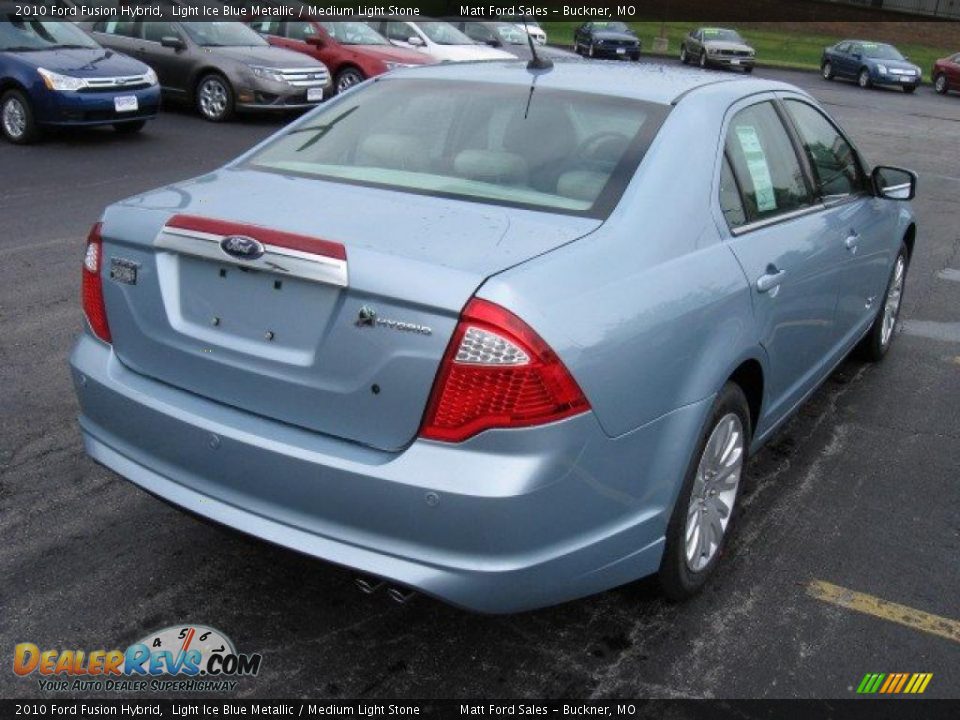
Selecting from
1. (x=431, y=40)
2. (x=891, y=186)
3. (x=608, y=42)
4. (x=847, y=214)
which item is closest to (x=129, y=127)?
(x=431, y=40)

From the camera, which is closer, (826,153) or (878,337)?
(826,153)

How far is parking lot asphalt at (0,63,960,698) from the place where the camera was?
3.17 meters

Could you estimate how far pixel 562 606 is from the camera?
352 cm

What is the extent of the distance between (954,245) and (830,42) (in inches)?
1725

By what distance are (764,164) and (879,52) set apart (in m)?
31.2

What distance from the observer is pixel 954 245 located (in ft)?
32.4

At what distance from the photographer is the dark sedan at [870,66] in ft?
101

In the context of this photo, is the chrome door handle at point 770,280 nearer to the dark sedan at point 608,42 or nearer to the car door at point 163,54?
the car door at point 163,54

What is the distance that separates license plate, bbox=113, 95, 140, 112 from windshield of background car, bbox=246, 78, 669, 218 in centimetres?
925

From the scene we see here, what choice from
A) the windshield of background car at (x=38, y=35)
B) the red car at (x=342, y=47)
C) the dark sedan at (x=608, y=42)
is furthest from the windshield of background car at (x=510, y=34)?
the windshield of background car at (x=38, y=35)

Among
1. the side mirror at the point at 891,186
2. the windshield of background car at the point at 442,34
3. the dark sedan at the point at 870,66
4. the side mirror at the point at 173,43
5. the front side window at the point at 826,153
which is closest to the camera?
the front side window at the point at 826,153

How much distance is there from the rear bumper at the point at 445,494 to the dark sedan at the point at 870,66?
30.8 meters

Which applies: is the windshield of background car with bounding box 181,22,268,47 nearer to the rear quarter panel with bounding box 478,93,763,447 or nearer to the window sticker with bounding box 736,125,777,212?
the window sticker with bounding box 736,125,777,212

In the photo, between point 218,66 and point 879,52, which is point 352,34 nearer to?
point 218,66
